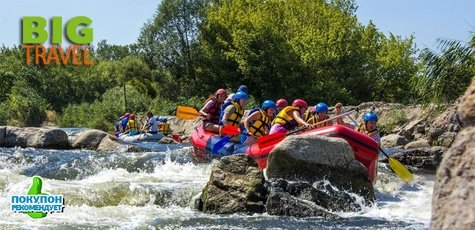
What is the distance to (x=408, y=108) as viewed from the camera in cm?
2366

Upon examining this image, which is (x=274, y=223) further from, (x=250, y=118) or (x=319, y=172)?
(x=250, y=118)

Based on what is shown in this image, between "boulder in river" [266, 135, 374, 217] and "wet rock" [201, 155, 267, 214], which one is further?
"boulder in river" [266, 135, 374, 217]

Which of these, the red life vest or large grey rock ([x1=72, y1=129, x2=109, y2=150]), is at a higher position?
the red life vest

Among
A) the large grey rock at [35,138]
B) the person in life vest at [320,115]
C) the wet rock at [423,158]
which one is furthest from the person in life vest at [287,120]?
the large grey rock at [35,138]

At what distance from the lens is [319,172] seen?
7.94 m

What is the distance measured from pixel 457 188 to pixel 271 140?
749 centimetres

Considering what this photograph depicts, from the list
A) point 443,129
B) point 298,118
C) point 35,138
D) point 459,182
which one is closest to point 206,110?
point 298,118

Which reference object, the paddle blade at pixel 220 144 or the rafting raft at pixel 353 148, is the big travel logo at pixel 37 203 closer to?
the rafting raft at pixel 353 148

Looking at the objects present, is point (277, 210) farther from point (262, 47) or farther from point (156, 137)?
point (262, 47)

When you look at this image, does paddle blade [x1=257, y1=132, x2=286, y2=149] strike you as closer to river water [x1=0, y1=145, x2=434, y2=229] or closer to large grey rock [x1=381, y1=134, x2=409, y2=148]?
river water [x1=0, y1=145, x2=434, y2=229]

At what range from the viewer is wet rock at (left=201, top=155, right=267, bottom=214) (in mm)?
7168

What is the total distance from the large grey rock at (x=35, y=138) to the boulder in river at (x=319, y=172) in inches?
421

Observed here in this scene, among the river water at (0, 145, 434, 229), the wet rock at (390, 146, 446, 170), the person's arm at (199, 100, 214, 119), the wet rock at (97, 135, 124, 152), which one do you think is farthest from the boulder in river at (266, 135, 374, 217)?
the wet rock at (97, 135, 124, 152)

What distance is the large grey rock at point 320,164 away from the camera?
7.82 m
